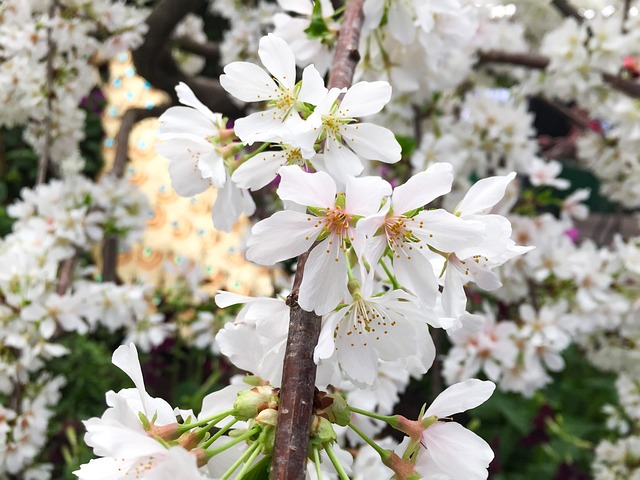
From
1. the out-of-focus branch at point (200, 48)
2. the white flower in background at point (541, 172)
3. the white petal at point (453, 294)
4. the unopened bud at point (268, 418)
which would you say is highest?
the white petal at point (453, 294)

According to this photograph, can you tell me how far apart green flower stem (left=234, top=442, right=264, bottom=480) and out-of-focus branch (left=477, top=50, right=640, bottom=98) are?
1.44 meters

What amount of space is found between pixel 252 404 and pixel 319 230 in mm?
136

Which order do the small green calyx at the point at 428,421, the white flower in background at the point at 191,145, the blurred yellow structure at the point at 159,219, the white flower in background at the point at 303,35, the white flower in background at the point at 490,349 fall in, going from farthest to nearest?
the blurred yellow structure at the point at 159,219 < the white flower in background at the point at 490,349 < the white flower in background at the point at 303,35 < the white flower in background at the point at 191,145 < the small green calyx at the point at 428,421

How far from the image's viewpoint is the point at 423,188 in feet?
1.51

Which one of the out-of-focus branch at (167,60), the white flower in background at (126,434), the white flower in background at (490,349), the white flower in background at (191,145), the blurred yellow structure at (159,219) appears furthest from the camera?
the blurred yellow structure at (159,219)

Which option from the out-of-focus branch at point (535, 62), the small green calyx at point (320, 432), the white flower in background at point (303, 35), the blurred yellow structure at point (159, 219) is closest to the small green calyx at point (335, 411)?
the small green calyx at point (320, 432)

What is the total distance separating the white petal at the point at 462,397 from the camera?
1.51 feet

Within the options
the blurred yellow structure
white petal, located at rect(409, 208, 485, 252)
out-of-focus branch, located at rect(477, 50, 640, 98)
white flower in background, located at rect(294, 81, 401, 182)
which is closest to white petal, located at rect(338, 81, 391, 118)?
white flower in background, located at rect(294, 81, 401, 182)

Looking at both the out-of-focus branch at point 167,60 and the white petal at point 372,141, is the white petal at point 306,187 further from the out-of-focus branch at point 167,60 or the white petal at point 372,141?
the out-of-focus branch at point 167,60

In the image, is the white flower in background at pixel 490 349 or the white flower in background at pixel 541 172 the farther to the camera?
the white flower in background at pixel 541 172

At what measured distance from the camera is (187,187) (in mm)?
622

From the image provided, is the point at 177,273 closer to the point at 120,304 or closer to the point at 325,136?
the point at 120,304

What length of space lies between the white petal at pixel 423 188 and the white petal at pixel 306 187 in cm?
5

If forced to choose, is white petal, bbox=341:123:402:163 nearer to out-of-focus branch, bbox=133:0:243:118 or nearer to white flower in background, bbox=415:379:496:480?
white flower in background, bbox=415:379:496:480
